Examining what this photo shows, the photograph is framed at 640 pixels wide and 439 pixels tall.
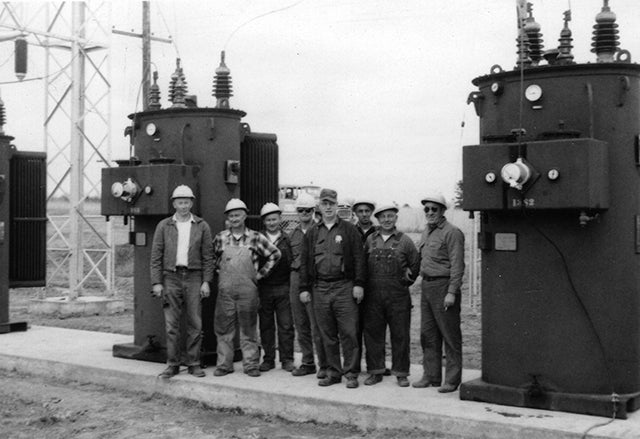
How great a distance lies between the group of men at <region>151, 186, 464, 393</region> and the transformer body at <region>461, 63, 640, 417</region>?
805mm

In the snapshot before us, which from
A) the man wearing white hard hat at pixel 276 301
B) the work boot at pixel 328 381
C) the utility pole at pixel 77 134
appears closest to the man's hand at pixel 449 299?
the work boot at pixel 328 381

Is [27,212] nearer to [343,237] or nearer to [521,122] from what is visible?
[343,237]

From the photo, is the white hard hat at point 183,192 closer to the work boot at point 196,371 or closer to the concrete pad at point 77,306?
the work boot at point 196,371

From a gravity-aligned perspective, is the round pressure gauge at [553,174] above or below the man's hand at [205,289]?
above

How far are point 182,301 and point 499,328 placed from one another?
322cm

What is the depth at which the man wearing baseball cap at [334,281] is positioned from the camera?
8023 millimetres

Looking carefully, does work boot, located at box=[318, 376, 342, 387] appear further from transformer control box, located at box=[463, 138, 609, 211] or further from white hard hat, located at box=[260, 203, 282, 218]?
transformer control box, located at box=[463, 138, 609, 211]

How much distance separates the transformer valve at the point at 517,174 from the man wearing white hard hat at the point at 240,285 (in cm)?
283

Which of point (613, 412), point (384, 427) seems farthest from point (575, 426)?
point (384, 427)

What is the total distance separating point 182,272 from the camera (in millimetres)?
8734

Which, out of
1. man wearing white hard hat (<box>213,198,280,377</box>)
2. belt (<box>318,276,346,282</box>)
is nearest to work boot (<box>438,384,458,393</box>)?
belt (<box>318,276,346,282</box>)

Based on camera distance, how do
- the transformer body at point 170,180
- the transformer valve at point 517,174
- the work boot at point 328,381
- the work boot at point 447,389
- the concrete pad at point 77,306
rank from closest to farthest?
1. the transformer valve at point 517,174
2. the work boot at point 447,389
3. the work boot at point 328,381
4. the transformer body at point 170,180
5. the concrete pad at point 77,306

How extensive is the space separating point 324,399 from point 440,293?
4.49ft

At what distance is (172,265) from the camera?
343 inches
